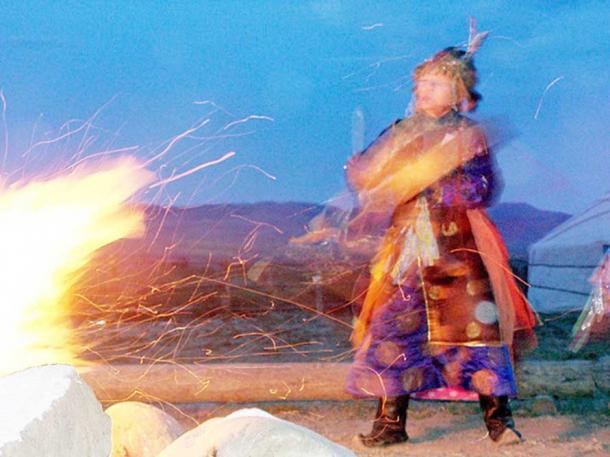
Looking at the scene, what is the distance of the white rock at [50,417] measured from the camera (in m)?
2.00

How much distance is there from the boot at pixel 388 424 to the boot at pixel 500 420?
44cm

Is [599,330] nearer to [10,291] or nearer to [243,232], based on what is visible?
[10,291]

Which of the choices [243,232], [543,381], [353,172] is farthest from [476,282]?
[243,232]

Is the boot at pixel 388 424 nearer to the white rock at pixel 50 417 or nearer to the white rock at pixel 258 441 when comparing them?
the white rock at pixel 258 441

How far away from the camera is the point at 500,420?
4.88 metres

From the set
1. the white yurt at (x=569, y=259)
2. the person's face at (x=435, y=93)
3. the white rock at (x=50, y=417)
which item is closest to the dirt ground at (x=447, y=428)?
the person's face at (x=435, y=93)

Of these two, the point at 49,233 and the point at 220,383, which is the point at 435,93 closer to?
the point at 49,233

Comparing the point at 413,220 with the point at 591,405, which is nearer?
the point at 413,220

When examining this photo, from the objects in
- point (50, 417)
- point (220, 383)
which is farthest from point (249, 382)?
point (50, 417)

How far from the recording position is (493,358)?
4.80 metres

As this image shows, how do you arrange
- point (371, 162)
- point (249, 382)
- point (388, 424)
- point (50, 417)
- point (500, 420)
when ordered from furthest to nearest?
1. point (249, 382)
2. point (388, 424)
3. point (500, 420)
4. point (371, 162)
5. point (50, 417)

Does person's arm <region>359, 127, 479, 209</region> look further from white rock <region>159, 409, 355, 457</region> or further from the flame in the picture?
white rock <region>159, 409, 355, 457</region>

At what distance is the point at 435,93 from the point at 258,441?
8.70ft

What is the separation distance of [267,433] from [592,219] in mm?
8631
